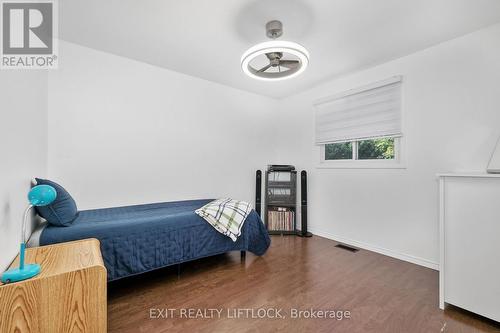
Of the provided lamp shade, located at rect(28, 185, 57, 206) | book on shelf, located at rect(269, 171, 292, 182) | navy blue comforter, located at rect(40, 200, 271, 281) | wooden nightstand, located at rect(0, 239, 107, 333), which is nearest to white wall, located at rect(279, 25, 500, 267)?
book on shelf, located at rect(269, 171, 292, 182)

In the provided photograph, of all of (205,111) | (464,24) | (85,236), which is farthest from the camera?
(205,111)

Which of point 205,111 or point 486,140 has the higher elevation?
point 205,111

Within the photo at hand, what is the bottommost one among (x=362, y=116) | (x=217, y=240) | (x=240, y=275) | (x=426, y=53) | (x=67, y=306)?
(x=240, y=275)

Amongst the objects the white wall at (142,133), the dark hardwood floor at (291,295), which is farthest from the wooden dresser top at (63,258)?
the white wall at (142,133)

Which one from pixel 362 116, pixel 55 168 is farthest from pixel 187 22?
pixel 362 116

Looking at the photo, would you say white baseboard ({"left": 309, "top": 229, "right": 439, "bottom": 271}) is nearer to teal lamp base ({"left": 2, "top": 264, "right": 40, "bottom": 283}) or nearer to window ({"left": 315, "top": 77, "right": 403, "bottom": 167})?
window ({"left": 315, "top": 77, "right": 403, "bottom": 167})

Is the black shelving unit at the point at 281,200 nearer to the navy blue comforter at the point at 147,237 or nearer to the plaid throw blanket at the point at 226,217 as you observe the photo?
the navy blue comforter at the point at 147,237

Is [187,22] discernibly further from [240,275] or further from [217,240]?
[240,275]

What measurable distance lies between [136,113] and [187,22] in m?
1.34

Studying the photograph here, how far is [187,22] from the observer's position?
2.05 metres

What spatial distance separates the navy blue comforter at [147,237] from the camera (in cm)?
179

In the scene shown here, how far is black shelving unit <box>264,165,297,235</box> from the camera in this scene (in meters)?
3.61

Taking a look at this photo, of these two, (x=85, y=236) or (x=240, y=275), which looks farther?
(x=240, y=275)

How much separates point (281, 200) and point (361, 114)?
174 cm
